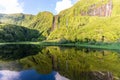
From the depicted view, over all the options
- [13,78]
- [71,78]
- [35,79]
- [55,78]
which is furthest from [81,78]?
[13,78]

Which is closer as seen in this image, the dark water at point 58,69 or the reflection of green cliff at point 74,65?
the dark water at point 58,69

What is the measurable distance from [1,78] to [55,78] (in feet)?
43.5

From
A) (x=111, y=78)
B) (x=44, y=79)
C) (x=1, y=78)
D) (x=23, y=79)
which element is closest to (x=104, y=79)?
(x=111, y=78)

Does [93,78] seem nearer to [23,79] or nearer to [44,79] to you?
[44,79]

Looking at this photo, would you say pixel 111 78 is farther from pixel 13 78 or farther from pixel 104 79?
pixel 13 78

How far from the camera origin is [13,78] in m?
58.5

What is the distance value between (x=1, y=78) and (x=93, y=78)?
22.6 m

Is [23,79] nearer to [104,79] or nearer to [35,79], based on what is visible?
[35,79]

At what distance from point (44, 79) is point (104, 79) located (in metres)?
14.7

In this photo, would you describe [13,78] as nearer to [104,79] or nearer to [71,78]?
[71,78]

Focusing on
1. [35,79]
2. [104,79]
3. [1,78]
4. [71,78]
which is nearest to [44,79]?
[35,79]

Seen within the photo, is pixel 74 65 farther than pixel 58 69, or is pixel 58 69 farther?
pixel 74 65

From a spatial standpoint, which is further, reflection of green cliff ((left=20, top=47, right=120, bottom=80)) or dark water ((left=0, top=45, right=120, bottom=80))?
reflection of green cliff ((left=20, top=47, right=120, bottom=80))

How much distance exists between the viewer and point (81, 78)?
187ft
